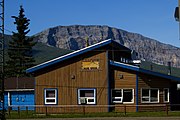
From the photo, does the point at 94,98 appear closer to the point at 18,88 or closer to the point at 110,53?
the point at 110,53

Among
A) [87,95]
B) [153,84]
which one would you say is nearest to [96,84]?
[87,95]

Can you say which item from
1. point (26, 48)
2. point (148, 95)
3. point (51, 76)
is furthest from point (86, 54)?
point (26, 48)

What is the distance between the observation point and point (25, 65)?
82.1m

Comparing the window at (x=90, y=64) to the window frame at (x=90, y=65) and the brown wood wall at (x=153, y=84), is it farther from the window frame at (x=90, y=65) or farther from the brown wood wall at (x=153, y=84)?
the brown wood wall at (x=153, y=84)

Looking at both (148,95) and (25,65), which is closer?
(148,95)

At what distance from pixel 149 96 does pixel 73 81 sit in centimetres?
662

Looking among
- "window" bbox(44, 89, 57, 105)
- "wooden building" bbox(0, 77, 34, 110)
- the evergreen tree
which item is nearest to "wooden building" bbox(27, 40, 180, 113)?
"window" bbox(44, 89, 57, 105)

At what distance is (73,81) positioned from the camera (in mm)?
39125

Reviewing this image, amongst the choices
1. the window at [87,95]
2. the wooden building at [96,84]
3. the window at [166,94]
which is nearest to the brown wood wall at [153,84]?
the wooden building at [96,84]

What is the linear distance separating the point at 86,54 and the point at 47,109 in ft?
19.2

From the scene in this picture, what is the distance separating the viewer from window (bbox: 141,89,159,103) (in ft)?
127

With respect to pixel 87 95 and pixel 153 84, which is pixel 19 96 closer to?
pixel 87 95

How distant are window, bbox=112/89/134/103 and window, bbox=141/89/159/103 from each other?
97cm

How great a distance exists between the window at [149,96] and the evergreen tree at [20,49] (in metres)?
43.1
